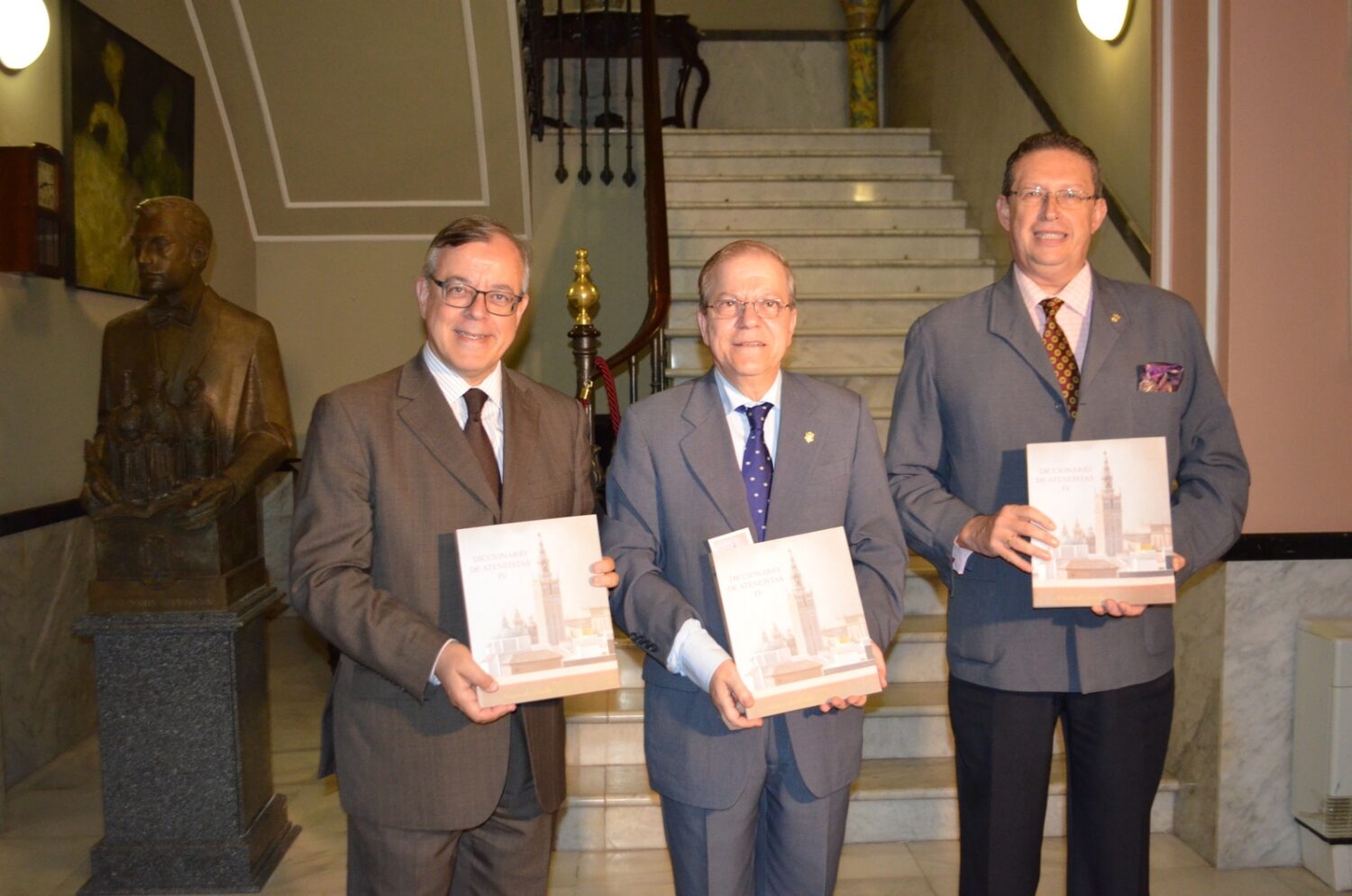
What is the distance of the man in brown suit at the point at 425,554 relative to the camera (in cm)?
172

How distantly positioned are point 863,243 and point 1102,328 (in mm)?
4049

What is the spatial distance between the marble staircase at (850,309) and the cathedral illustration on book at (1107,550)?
5.69ft

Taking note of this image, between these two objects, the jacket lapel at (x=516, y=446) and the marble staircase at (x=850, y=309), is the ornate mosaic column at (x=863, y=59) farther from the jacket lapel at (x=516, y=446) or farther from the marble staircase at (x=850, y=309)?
the jacket lapel at (x=516, y=446)

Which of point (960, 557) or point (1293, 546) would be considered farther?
point (1293, 546)

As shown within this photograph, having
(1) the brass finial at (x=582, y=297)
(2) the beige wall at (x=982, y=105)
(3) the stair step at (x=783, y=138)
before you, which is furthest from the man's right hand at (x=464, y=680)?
(3) the stair step at (x=783, y=138)

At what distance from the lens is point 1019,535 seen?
1.92m

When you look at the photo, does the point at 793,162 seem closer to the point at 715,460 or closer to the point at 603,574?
the point at 715,460

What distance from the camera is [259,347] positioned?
3088 millimetres

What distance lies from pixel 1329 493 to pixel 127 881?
354 centimetres

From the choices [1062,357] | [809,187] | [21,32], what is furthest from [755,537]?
[809,187]

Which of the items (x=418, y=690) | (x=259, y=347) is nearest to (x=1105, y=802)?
(x=418, y=690)

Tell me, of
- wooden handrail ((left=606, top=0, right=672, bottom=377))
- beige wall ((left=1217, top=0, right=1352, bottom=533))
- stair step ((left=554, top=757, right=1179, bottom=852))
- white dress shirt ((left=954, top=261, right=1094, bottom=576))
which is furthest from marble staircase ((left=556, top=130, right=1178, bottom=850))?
white dress shirt ((left=954, top=261, right=1094, bottom=576))

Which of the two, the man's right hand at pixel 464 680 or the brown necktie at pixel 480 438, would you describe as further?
the brown necktie at pixel 480 438

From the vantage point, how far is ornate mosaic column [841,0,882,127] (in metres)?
8.18
